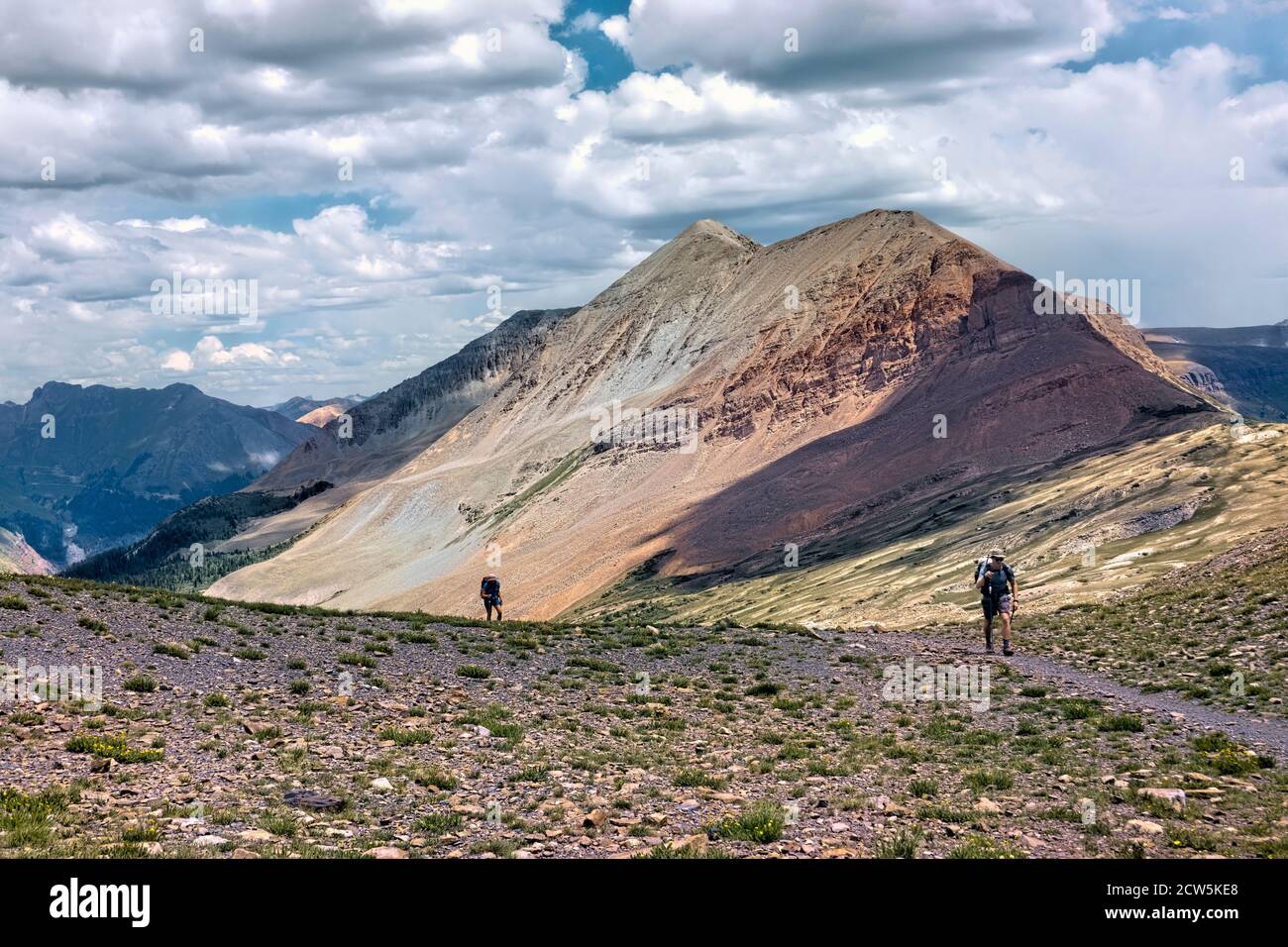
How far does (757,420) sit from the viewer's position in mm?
114875

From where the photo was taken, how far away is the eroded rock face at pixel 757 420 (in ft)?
285

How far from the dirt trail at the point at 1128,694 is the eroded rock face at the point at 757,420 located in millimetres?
50031

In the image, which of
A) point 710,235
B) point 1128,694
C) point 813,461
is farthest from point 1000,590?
point 710,235

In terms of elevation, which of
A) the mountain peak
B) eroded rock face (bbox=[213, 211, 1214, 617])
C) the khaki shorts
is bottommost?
the khaki shorts

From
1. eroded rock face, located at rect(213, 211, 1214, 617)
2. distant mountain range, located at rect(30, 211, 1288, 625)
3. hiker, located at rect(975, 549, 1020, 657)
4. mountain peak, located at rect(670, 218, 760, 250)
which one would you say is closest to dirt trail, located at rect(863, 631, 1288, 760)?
hiker, located at rect(975, 549, 1020, 657)

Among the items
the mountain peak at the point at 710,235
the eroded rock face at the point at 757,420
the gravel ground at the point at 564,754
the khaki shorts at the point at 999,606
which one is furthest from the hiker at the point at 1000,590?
the mountain peak at the point at 710,235

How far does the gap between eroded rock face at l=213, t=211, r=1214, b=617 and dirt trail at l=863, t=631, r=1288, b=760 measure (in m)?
50.0

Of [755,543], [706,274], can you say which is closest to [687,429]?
[755,543]

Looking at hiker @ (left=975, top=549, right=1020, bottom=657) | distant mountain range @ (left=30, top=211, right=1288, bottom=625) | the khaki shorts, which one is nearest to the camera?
hiker @ (left=975, top=549, right=1020, bottom=657)

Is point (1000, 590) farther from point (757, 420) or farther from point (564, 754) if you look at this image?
point (757, 420)

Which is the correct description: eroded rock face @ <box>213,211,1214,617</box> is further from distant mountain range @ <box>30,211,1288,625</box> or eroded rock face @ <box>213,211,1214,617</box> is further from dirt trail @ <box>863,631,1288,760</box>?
dirt trail @ <box>863,631,1288,760</box>

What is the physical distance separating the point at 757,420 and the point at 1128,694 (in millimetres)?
96374

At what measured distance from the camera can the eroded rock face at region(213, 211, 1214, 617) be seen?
86.8 metres

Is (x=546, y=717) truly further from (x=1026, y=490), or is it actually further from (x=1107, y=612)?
(x=1026, y=490)
